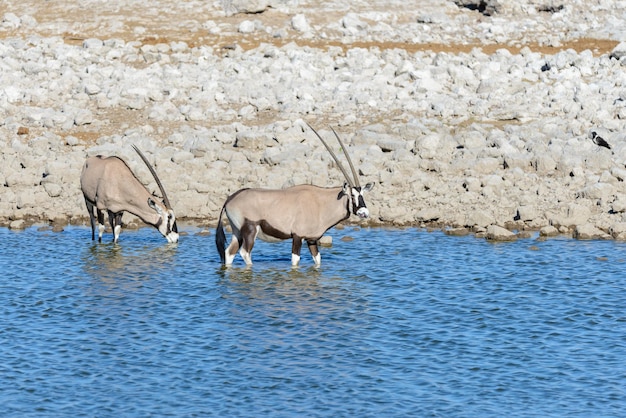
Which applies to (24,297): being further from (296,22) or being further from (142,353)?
(296,22)

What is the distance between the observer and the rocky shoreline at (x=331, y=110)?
2305cm

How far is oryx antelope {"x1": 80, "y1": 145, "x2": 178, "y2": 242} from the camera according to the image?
67.7ft

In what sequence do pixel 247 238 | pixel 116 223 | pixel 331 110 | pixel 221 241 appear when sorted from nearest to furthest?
pixel 247 238, pixel 221 241, pixel 116 223, pixel 331 110

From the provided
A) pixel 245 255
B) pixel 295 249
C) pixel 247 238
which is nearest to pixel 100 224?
pixel 245 255

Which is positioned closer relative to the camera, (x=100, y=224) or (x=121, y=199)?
(x=121, y=199)

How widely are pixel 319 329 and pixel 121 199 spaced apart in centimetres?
734

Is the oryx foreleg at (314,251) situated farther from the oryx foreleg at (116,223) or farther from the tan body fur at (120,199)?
the oryx foreleg at (116,223)

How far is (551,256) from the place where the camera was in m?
19.1

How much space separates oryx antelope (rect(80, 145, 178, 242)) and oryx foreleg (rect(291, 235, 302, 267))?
3.05 m

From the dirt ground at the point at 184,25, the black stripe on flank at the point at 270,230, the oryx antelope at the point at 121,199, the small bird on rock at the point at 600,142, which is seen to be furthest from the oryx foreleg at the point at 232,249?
the dirt ground at the point at 184,25

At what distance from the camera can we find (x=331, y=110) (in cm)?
2894

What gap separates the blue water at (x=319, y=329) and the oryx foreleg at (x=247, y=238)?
1.04ft

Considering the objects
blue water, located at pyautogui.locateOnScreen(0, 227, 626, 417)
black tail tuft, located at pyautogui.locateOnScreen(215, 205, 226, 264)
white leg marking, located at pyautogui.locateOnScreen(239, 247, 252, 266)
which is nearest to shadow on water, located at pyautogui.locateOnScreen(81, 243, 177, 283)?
blue water, located at pyautogui.locateOnScreen(0, 227, 626, 417)

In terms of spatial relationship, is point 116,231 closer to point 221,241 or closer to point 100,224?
point 100,224
